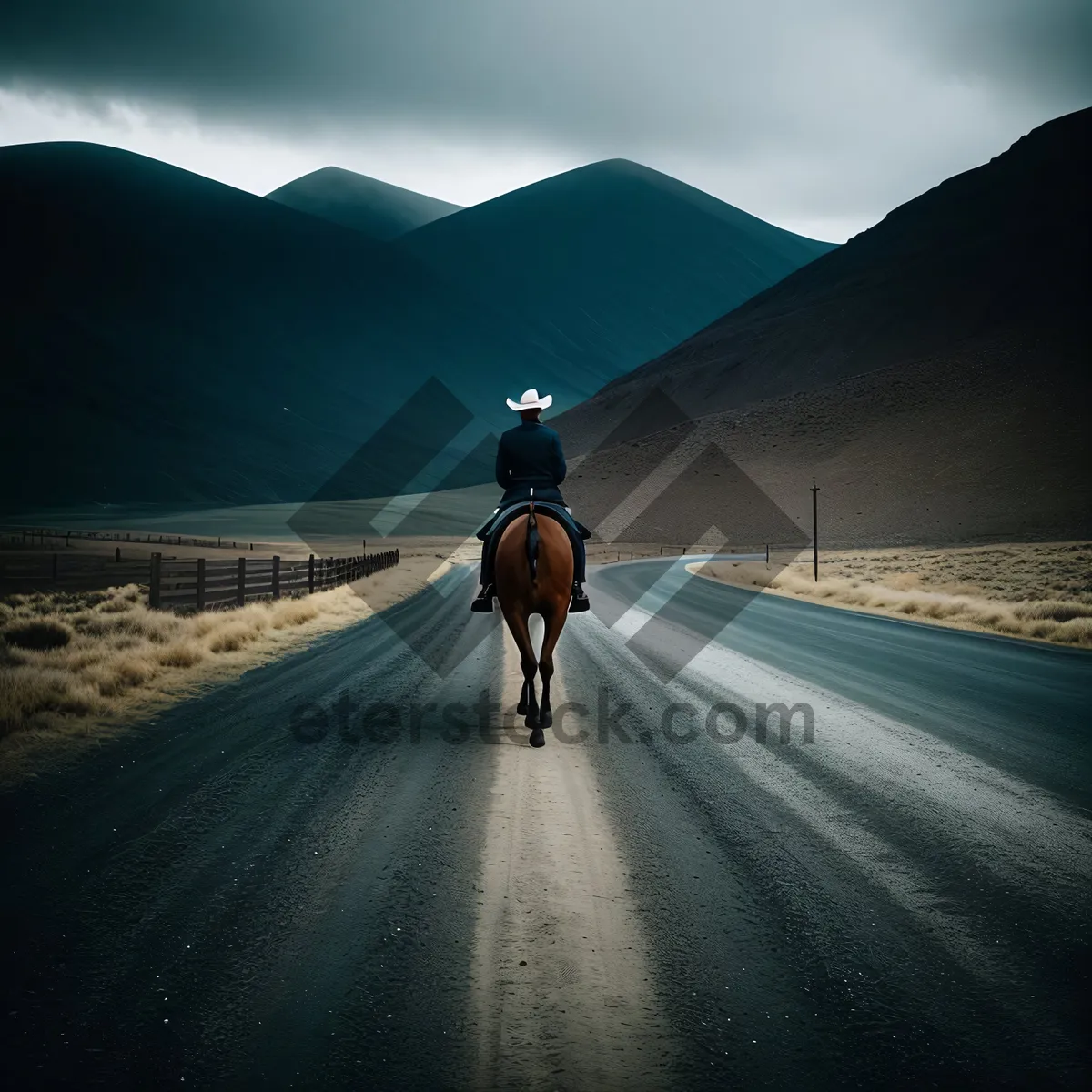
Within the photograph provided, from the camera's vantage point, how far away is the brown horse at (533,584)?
8.77 meters

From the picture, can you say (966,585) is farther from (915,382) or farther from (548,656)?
(915,382)

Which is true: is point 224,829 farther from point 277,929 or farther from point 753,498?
point 753,498

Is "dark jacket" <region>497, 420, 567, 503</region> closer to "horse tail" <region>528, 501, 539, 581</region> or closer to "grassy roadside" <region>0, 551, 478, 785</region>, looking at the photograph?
"horse tail" <region>528, 501, 539, 581</region>

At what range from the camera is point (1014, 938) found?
4.12m

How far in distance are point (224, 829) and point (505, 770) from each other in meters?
2.32

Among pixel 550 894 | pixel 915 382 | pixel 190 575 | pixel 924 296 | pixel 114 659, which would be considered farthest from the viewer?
pixel 924 296

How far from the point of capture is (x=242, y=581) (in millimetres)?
21859

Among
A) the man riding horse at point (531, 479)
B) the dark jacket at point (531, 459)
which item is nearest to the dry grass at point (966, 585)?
the man riding horse at point (531, 479)

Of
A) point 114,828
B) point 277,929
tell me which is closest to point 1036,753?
point 277,929

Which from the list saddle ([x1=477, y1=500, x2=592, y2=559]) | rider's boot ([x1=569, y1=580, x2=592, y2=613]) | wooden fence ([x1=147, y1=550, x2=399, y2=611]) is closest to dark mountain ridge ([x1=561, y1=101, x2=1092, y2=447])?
wooden fence ([x1=147, y1=550, x2=399, y2=611])

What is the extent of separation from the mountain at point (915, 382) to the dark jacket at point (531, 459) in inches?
3359

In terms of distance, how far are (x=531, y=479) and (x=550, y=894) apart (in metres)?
5.84

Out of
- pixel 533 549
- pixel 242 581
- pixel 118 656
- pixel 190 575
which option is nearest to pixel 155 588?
pixel 242 581

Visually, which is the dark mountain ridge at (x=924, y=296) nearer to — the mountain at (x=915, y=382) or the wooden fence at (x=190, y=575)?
the mountain at (x=915, y=382)
